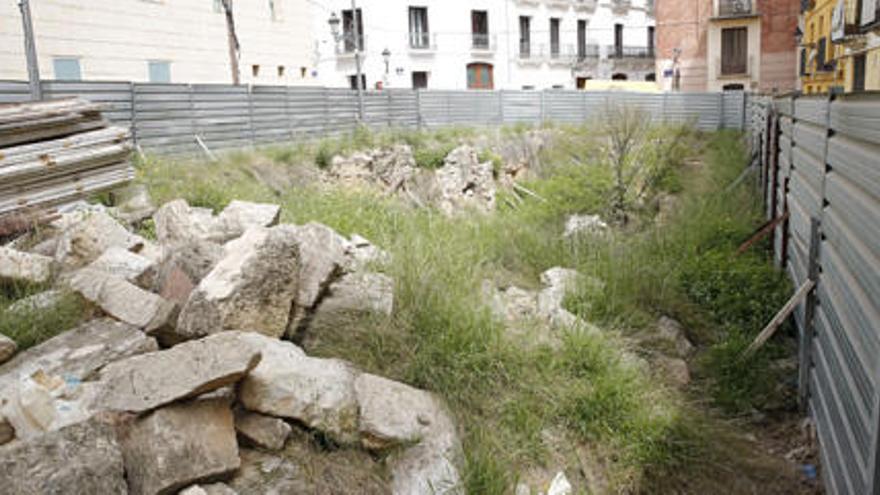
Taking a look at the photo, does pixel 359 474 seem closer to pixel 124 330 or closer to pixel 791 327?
pixel 124 330

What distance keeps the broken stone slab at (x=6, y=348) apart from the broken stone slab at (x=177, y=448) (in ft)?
4.18

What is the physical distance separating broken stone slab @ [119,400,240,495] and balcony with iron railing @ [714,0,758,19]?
33848mm

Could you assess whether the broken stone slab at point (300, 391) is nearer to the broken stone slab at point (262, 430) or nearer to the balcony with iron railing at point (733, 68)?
the broken stone slab at point (262, 430)

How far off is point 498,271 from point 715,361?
2.32 metres

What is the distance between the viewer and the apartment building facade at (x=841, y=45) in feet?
39.2

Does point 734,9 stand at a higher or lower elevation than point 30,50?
higher

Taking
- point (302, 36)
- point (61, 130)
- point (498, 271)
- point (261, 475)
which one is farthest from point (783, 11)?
point (261, 475)

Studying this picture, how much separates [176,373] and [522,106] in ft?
74.2

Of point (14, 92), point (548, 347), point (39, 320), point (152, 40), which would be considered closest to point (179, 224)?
point (39, 320)

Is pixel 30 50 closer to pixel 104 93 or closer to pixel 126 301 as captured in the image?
pixel 104 93

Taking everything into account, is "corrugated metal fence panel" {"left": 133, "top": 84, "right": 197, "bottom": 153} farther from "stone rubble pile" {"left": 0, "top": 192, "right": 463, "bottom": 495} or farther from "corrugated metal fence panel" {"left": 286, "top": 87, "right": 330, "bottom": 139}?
"stone rubble pile" {"left": 0, "top": 192, "right": 463, "bottom": 495}

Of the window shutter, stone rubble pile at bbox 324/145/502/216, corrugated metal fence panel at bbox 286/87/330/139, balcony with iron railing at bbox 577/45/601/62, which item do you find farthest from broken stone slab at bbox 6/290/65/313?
balcony with iron railing at bbox 577/45/601/62

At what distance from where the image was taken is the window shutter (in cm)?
1050

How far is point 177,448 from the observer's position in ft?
10.3
